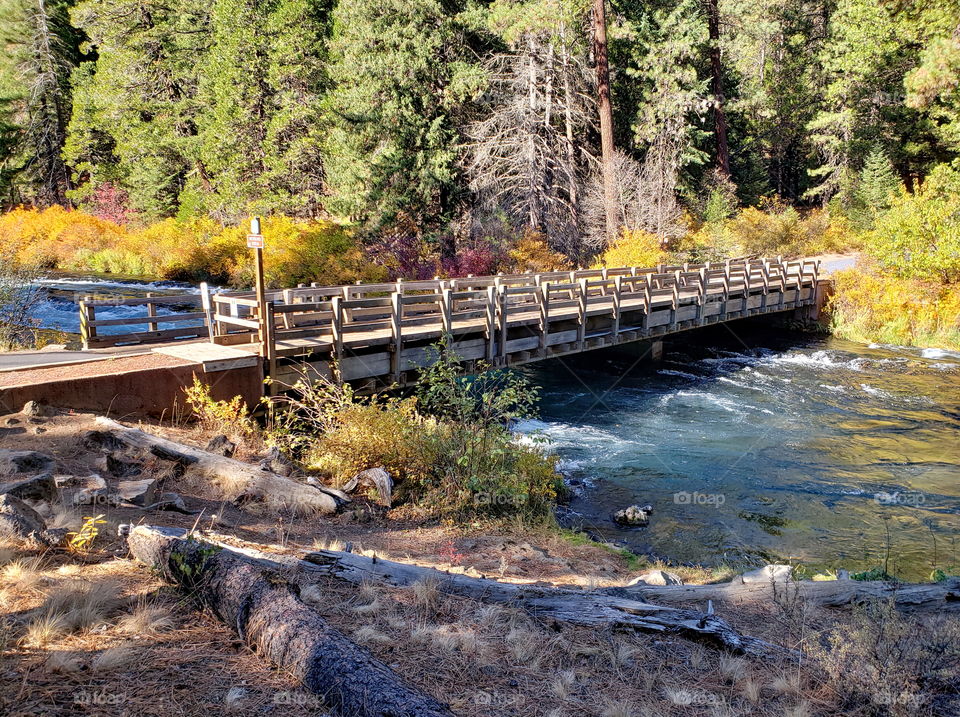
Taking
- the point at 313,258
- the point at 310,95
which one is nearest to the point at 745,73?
the point at 310,95

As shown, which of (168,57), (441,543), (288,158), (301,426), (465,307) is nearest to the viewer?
(441,543)

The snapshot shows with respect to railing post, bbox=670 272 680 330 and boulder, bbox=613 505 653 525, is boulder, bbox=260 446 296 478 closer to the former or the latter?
boulder, bbox=613 505 653 525

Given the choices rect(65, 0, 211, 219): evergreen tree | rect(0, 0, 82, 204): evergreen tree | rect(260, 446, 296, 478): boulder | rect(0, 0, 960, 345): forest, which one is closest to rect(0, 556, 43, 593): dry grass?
rect(260, 446, 296, 478): boulder

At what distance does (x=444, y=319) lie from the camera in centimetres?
1309

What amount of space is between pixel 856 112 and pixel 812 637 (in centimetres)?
3916

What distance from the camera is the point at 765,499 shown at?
1112cm

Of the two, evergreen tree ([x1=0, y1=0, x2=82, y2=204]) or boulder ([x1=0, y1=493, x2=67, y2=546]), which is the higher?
evergreen tree ([x1=0, y1=0, x2=82, y2=204])

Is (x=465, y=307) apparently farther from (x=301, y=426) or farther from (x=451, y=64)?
(x=451, y=64)

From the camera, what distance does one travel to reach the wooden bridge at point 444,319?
11203 mm

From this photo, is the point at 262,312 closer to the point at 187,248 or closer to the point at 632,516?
the point at 632,516

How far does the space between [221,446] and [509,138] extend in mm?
25138

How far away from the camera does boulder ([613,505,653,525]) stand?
10094 millimetres

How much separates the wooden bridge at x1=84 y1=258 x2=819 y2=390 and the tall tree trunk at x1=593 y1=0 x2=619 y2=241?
→ 7.11 meters

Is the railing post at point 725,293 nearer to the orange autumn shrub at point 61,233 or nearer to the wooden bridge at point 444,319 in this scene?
the wooden bridge at point 444,319
